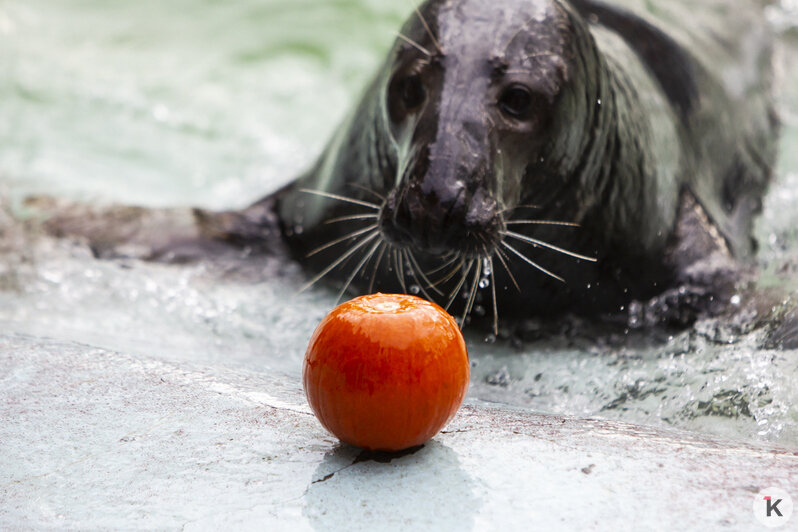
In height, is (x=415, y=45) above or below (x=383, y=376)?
above

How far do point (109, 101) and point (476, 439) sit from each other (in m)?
4.95

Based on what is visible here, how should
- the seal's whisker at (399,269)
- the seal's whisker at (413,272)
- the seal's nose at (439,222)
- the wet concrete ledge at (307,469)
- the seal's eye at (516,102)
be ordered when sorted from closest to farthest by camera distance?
the wet concrete ledge at (307,469), the seal's nose at (439,222), the seal's eye at (516,102), the seal's whisker at (413,272), the seal's whisker at (399,269)

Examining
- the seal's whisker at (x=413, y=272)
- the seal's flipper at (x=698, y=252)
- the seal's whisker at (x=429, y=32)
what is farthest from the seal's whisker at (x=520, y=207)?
the seal's flipper at (x=698, y=252)

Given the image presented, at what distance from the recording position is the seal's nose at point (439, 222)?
103 inches

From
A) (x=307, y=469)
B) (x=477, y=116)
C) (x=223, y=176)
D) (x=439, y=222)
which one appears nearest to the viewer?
(x=307, y=469)

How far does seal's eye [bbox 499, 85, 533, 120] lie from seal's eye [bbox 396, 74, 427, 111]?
0.25 meters

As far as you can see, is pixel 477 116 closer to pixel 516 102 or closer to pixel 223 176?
pixel 516 102

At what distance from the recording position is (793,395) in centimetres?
249

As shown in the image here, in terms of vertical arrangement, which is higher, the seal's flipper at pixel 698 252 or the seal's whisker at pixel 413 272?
the seal's flipper at pixel 698 252

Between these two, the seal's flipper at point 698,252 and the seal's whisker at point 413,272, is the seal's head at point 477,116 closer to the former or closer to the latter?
the seal's whisker at point 413,272

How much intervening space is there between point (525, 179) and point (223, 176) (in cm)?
290

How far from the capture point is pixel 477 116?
288cm

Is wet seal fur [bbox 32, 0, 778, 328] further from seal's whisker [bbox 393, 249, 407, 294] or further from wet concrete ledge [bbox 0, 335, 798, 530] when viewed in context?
wet concrete ledge [bbox 0, 335, 798, 530]

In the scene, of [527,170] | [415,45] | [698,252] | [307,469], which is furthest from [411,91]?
[307,469]
